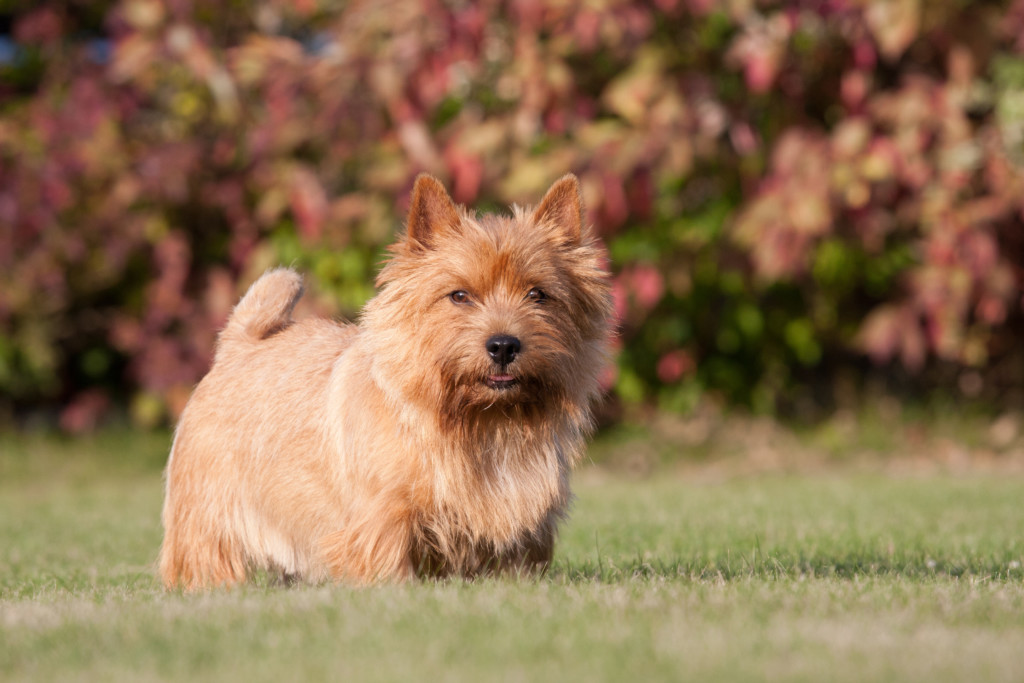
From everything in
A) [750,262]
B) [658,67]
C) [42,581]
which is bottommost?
[42,581]

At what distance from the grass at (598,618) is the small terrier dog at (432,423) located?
24cm

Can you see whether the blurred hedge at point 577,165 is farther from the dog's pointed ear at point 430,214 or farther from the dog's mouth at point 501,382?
the dog's mouth at point 501,382

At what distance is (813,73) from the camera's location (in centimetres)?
986

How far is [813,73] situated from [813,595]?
7.05 m

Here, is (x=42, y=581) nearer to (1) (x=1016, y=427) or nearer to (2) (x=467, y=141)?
(2) (x=467, y=141)

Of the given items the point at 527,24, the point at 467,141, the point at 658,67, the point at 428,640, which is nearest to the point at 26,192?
the point at 467,141

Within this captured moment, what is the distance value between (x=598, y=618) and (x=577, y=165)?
20.8 ft

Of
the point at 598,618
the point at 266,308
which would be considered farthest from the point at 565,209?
the point at 598,618

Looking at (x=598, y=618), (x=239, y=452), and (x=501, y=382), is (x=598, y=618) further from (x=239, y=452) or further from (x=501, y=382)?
(x=239, y=452)

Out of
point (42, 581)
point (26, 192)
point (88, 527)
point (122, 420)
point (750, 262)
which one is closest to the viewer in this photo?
point (42, 581)

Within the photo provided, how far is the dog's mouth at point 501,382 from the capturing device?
4109 mm

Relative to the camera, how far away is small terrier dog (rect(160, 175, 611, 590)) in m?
4.10

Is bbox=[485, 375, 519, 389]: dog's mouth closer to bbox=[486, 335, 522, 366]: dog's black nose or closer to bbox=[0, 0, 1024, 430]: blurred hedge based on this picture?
bbox=[486, 335, 522, 366]: dog's black nose

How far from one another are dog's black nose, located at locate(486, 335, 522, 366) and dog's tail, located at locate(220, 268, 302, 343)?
1.59 meters
